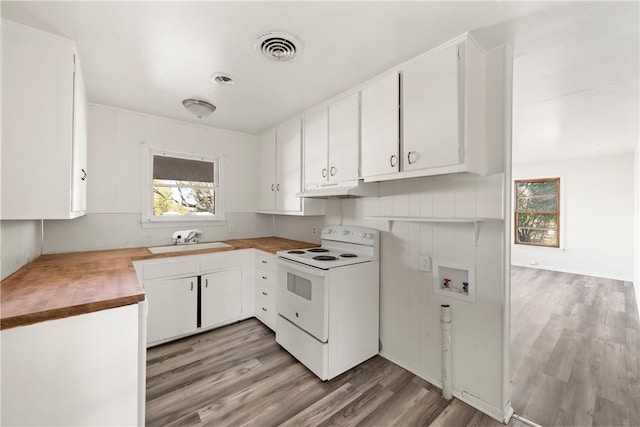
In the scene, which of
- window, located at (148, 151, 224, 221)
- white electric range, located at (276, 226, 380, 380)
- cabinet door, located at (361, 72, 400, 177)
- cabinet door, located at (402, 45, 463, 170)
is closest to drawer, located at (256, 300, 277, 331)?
white electric range, located at (276, 226, 380, 380)

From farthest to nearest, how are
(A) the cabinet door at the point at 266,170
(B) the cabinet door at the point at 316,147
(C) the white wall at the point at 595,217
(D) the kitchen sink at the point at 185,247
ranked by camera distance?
(C) the white wall at the point at 595,217 → (A) the cabinet door at the point at 266,170 → (D) the kitchen sink at the point at 185,247 → (B) the cabinet door at the point at 316,147

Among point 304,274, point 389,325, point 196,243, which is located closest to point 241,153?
point 196,243

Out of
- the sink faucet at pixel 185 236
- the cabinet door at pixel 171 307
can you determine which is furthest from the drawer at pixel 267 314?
the sink faucet at pixel 185 236

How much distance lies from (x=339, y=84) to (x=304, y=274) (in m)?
1.60

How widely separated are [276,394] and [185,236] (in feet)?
6.38

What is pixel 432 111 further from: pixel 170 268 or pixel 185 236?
pixel 185 236

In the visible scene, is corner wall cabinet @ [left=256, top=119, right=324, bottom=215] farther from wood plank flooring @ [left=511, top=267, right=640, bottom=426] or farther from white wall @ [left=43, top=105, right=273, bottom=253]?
wood plank flooring @ [left=511, top=267, right=640, bottom=426]

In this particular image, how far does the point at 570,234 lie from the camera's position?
5684 millimetres

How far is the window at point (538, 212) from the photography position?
5.93 meters

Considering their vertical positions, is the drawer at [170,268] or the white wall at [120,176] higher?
the white wall at [120,176]

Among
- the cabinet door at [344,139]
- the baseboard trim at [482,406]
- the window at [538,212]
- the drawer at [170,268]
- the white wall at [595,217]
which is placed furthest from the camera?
the window at [538,212]

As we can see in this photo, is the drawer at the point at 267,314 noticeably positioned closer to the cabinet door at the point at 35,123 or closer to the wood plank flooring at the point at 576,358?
the cabinet door at the point at 35,123

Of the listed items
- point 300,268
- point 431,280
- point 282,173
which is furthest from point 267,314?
point 431,280

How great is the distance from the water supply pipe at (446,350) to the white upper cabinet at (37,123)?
2.52 metres
